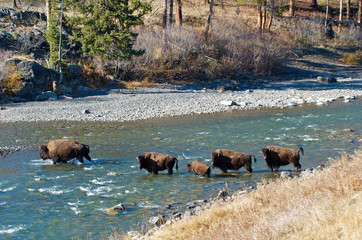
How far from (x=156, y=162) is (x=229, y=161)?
2479 mm

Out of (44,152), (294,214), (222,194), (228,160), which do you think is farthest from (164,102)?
(294,214)

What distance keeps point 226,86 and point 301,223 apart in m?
26.6

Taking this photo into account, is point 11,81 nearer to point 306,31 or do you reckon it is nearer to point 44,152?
point 44,152

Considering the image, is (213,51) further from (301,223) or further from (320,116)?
(301,223)

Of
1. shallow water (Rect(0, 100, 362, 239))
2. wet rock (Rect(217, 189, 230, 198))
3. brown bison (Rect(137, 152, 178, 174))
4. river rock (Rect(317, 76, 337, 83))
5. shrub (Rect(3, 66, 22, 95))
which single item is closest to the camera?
shallow water (Rect(0, 100, 362, 239))

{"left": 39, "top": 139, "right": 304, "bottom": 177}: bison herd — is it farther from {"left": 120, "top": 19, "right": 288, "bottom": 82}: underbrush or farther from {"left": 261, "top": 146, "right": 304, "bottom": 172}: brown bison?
{"left": 120, "top": 19, "right": 288, "bottom": 82}: underbrush

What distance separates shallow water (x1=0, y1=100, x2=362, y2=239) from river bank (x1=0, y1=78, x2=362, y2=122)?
1491mm

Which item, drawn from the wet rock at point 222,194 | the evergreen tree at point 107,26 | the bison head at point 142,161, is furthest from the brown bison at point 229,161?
the evergreen tree at point 107,26

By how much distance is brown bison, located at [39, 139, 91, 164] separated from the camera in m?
14.2

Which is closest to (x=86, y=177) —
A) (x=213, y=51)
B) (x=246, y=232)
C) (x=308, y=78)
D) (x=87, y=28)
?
(x=246, y=232)

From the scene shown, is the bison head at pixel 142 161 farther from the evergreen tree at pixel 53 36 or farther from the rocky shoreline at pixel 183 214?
the evergreen tree at pixel 53 36

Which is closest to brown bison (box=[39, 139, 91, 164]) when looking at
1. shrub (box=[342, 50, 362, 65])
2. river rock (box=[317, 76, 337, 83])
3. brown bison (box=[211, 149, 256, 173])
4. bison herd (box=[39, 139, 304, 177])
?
bison herd (box=[39, 139, 304, 177])

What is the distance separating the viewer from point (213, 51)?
37.6 metres

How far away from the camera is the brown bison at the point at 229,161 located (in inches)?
519
